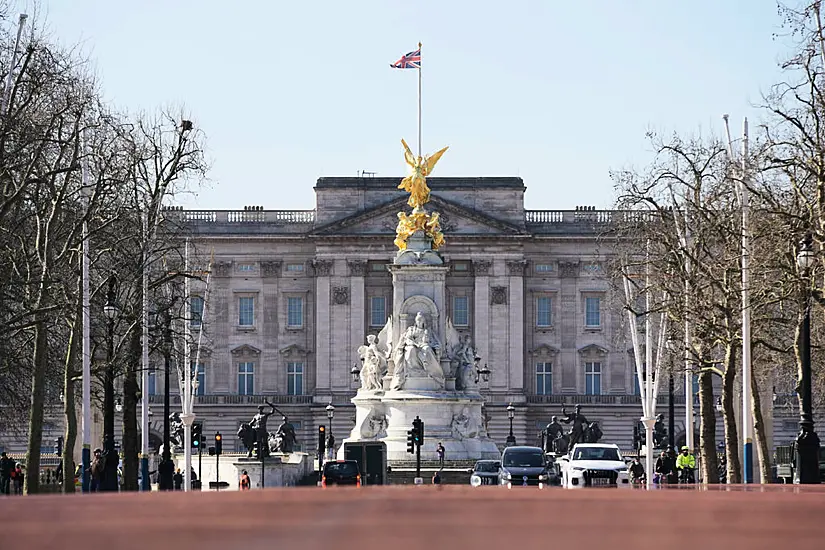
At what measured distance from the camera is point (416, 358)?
74375 millimetres

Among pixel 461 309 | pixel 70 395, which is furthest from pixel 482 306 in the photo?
pixel 70 395

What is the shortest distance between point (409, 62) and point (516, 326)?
151 feet

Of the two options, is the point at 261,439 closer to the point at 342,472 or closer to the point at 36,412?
the point at 342,472

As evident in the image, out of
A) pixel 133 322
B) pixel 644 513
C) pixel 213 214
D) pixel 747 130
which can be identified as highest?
pixel 213 214

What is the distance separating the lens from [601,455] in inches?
2019

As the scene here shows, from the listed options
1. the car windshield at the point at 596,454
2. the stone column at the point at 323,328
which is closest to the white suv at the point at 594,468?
the car windshield at the point at 596,454

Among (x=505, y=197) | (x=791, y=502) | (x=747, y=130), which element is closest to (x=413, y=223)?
(x=747, y=130)

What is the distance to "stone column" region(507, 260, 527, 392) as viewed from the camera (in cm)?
13025

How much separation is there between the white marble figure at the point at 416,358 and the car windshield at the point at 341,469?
13.9 m

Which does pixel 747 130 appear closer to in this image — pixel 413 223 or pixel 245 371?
pixel 413 223

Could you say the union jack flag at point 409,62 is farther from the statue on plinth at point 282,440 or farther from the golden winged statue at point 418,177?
the statue on plinth at point 282,440

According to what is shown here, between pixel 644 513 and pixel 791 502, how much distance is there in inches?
47.1

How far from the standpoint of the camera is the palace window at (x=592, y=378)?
133m

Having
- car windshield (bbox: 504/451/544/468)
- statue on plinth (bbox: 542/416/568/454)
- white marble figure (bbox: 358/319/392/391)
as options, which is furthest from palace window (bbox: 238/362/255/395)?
car windshield (bbox: 504/451/544/468)
